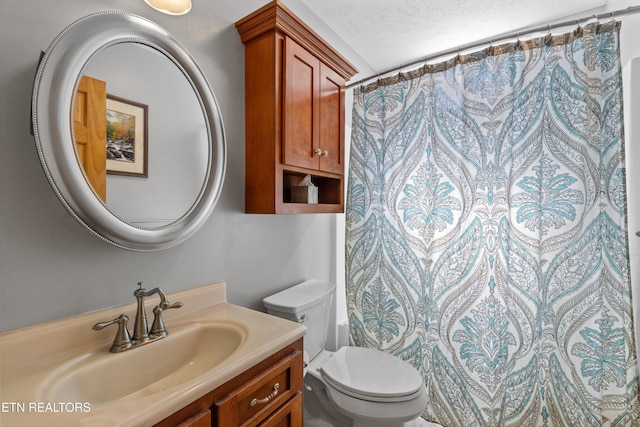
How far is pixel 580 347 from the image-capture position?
133 centimetres

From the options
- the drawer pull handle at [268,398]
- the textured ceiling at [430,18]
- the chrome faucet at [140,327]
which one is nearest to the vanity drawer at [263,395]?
the drawer pull handle at [268,398]

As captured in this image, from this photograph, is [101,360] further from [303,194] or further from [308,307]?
[303,194]

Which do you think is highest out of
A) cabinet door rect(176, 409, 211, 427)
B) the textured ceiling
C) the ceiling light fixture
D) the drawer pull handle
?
the textured ceiling

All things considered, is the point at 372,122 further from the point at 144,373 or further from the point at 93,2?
the point at 144,373

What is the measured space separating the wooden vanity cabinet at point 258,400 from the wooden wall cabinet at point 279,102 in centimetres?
Result: 61

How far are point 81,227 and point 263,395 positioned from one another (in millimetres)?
729

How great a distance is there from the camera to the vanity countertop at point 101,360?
1.81ft

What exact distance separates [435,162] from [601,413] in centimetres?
137

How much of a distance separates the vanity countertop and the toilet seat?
55 cm

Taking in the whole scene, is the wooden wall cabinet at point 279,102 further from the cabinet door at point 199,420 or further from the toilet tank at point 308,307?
the cabinet door at point 199,420

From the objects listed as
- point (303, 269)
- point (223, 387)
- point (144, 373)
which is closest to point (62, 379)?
point (144, 373)

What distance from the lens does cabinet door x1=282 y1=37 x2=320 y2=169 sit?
1.27 m

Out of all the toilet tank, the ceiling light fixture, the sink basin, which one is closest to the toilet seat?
the toilet tank

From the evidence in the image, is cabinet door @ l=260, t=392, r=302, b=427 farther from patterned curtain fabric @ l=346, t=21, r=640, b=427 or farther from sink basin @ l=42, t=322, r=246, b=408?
patterned curtain fabric @ l=346, t=21, r=640, b=427
